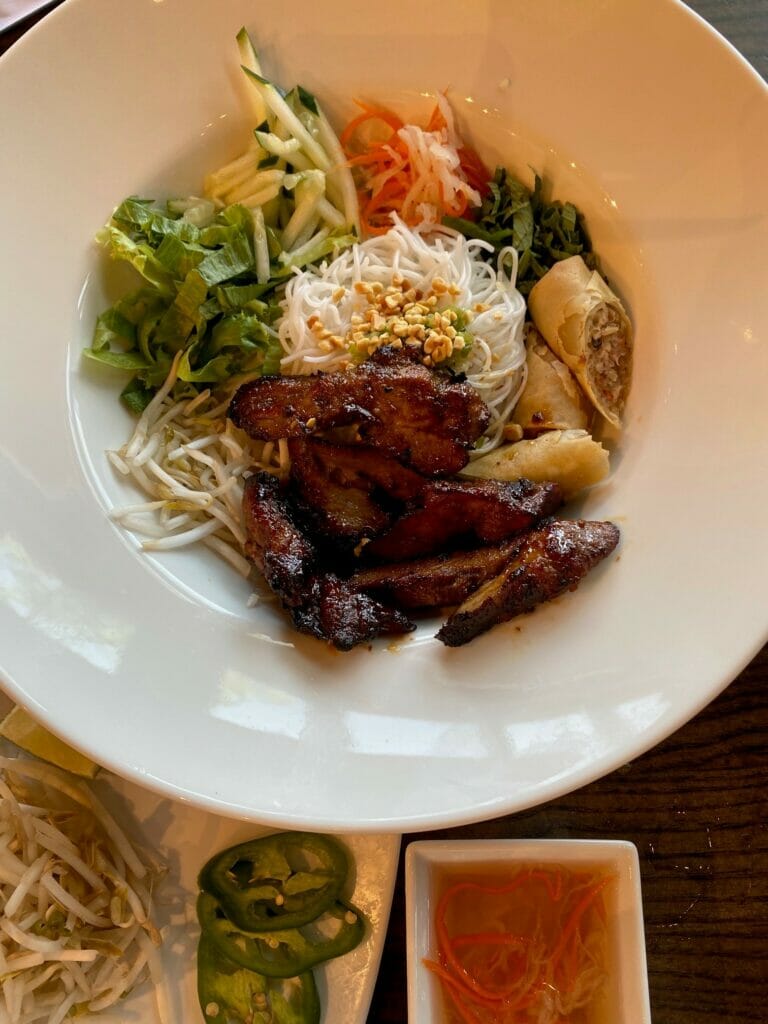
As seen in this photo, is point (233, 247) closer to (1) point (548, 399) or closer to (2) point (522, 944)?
(1) point (548, 399)

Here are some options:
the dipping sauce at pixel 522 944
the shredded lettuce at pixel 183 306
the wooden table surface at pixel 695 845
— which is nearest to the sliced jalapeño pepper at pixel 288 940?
the wooden table surface at pixel 695 845

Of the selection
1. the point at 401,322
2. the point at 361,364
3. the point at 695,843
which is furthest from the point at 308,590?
the point at 695,843

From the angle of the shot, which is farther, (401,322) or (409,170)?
(409,170)

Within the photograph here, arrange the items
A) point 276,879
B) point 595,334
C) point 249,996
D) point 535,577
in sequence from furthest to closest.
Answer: point 595,334
point 276,879
point 249,996
point 535,577

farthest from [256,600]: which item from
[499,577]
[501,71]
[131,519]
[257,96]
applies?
[501,71]

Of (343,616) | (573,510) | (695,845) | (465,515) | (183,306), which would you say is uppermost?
(183,306)

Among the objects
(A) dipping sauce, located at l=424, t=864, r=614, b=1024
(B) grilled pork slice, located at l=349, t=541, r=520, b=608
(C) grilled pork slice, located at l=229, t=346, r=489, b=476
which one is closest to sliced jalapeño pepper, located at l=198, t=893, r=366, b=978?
(A) dipping sauce, located at l=424, t=864, r=614, b=1024

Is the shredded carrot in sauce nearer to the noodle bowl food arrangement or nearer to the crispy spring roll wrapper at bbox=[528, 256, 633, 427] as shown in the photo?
the noodle bowl food arrangement
